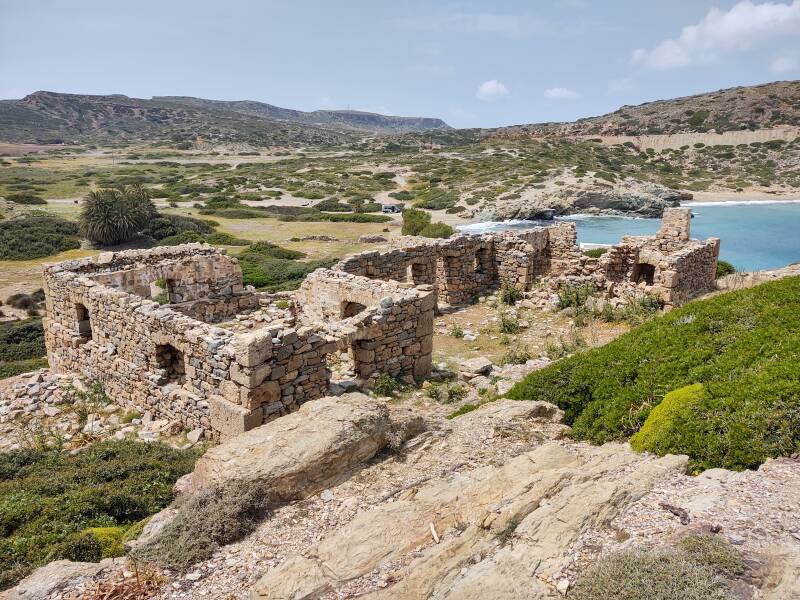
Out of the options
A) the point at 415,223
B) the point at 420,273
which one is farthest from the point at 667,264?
the point at 415,223

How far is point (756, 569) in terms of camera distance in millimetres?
3893

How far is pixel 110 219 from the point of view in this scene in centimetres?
3806

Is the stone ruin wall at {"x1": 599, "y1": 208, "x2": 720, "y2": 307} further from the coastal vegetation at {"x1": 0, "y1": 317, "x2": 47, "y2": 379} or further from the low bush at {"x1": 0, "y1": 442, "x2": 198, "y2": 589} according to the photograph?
the coastal vegetation at {"x1": 0, "y1": 317, "x2": 47, "y2": 379}

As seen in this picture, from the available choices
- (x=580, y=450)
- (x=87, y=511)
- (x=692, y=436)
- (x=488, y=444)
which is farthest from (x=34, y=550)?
(x=692, y=436)

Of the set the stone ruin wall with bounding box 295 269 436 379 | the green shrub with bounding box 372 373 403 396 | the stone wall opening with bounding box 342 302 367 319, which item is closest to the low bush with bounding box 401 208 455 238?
the stone wall opening with bounding box 342 302 367 319

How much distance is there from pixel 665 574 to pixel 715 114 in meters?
99.0

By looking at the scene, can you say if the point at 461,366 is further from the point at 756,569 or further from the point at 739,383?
the point at 756,569

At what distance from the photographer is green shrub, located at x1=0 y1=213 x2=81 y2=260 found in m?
35.8

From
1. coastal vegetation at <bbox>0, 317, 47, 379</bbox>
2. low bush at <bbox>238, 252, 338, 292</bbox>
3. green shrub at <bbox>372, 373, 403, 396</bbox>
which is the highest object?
green shrub at <bbox>372, 373, 403, 396</bbox>

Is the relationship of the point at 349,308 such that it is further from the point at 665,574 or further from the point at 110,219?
the point at 110,219

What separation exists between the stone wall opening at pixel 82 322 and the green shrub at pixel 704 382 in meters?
9.91

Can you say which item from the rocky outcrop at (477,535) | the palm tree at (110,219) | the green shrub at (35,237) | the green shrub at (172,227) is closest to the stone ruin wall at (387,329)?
the rocky outcrop at (477,535)

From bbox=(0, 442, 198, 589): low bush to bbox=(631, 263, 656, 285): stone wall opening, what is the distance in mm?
15226

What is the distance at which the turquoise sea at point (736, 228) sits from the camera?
34.8 metres
